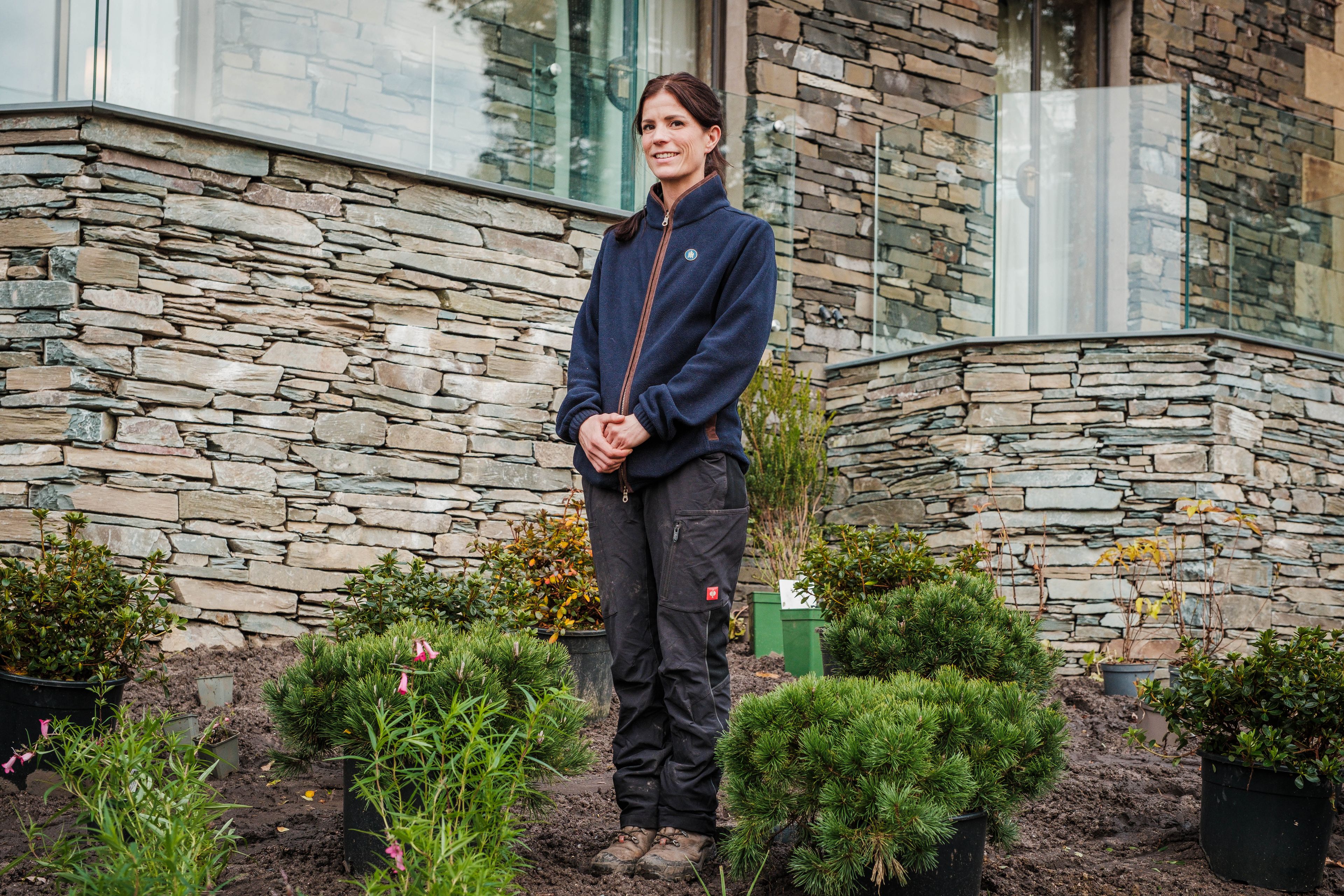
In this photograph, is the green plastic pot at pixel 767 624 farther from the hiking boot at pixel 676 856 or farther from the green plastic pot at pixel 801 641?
the hiking boot at pixel 676 856

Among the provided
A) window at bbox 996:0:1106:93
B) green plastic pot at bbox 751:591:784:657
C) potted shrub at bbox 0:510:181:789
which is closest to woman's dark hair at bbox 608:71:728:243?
potted shrub at bbox 0:510:181:789

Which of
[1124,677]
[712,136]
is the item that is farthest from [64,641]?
[1124,677]

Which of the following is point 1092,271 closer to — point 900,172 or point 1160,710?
point 900,172

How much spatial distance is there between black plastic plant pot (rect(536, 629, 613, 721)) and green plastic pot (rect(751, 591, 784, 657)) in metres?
1.69

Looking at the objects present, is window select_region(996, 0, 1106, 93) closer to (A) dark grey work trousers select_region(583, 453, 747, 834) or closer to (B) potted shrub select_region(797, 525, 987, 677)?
(B) potted shrub select_region(797, 525, 987, 677)

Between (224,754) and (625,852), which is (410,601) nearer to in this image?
(224,754)

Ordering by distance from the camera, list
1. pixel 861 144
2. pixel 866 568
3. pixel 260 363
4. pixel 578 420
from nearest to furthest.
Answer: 1. pixel 578 420
2. pixel 866 568
3. pixel 260 363
4. pixel 861 144

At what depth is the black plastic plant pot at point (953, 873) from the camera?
7.27 ft

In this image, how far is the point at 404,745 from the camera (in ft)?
6.53

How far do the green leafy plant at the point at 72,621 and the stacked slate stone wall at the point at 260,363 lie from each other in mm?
1583

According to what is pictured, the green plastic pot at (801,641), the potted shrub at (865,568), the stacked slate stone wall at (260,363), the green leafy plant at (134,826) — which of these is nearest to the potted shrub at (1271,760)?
the potted shrub at (865,568)

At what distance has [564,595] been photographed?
4.29 meters

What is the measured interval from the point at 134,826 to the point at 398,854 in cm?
55

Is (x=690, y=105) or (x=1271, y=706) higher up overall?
(x=690, y=105)
